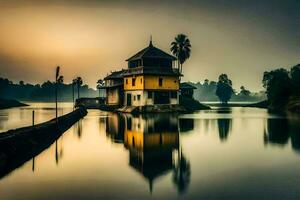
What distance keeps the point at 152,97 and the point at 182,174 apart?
172 ft

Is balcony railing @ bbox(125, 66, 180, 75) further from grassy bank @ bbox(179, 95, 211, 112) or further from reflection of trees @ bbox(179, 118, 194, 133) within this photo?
reflection of trees @ bbox(179, 118, 194, 133)

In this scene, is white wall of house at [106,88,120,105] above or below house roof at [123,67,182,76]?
below

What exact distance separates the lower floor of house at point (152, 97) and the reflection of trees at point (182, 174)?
47666 mm

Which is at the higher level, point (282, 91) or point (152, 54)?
point (152, 54)

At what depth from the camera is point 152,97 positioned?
68.1 meters

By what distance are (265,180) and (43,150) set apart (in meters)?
15.6

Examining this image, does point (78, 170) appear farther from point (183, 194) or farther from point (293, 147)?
point (293, 147)

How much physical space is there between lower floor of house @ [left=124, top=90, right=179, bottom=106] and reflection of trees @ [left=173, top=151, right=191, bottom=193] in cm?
4767

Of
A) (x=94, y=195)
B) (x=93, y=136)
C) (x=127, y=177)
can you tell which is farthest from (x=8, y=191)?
(x=93, y=136)

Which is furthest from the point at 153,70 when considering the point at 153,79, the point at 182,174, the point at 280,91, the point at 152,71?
the point at 182,174

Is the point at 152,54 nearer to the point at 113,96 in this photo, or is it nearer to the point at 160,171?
the point at 113,96

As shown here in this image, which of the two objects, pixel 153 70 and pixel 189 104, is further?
pixel 189 104

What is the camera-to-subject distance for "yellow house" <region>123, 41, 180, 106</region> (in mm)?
67381

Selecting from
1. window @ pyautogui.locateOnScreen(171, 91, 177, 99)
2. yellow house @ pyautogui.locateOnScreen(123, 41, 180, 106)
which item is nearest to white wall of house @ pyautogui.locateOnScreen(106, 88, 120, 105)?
Result: yellow house @ pyautogui.locateOnScreen(123, 41, 180, 106)
